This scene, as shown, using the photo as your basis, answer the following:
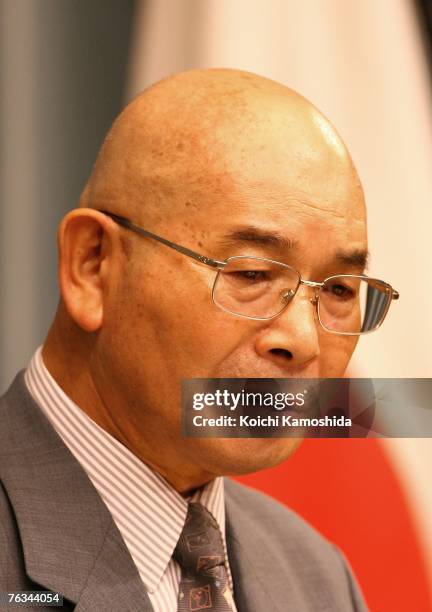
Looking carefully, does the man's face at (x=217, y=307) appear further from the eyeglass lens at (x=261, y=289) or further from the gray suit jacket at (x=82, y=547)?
the gray suit jacket at (x=82, y=547)

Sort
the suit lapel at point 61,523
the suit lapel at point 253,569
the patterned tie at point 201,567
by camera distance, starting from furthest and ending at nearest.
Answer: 1. the suit lapel at point 253,569
2. the patterned tie at point 201,567
3. the suit lapel at point 61,523

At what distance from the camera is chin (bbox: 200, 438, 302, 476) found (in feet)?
4.17

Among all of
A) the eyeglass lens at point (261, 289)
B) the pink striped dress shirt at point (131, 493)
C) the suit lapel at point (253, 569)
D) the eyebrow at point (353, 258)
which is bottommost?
the suit lapel at point (253, 569)

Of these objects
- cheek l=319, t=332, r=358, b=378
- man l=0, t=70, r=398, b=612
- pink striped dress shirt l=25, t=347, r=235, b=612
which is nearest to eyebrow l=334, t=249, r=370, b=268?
man l=0, t=70, r=398, b=612

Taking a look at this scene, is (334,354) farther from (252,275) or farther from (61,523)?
(61,523)

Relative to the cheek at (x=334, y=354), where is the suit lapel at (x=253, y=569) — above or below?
below

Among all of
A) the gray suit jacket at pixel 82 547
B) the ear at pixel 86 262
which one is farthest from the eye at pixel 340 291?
the gray suit jacket at pixel 82 547

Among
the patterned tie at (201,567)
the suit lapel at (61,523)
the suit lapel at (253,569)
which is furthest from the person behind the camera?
the suit lapel at (253,569)

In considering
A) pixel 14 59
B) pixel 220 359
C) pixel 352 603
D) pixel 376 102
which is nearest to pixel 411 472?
pixel 352 603

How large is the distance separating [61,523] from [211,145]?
0.55 m

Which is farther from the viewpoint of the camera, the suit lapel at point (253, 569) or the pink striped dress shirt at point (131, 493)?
the suit lapel at point (253, 569)

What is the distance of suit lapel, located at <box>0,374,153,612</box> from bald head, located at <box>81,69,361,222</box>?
1.15 ft

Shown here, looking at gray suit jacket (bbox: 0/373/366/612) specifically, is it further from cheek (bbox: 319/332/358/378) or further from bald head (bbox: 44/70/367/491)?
cheek (bbox: 319/332/358/378)

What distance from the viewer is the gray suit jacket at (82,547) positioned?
1194mm
